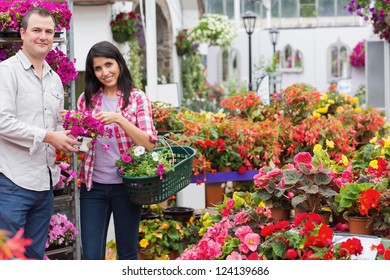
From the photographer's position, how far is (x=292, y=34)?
31328mm

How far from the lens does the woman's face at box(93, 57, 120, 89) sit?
13.4 feet

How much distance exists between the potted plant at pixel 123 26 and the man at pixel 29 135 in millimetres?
6944

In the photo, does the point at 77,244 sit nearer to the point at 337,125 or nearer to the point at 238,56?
the point at 337,125

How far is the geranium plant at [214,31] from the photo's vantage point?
2069 cm

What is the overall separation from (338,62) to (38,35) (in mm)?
28591

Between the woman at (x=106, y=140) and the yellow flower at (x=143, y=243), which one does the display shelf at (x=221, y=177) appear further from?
the woman at (x=106, y=140)

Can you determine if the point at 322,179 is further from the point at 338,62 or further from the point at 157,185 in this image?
the point at 338,62

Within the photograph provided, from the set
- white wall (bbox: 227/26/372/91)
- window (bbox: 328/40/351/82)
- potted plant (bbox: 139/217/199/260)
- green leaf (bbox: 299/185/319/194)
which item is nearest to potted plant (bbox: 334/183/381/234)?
green leaf (bbox: 299/185/319/194)

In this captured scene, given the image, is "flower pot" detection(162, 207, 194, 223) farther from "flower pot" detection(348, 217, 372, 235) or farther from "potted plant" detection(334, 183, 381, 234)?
"flower pot" detection(348, 217, 372, 235)

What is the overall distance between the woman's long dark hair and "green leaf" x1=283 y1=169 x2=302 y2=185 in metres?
1.01

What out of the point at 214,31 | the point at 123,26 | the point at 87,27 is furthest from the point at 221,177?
the point at 214,31

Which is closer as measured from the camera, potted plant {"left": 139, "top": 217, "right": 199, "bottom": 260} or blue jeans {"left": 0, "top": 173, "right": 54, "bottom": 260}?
blue jeans {"left": 0, "top": 173, "right": 54, "bottom": 260}

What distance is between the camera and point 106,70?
408 centimetres
